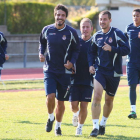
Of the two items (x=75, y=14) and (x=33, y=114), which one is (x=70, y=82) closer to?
(x=33, y=114)

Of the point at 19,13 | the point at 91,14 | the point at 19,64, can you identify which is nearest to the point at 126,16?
the point at 91,14

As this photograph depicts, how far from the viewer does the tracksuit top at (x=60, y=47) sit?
7.50 m

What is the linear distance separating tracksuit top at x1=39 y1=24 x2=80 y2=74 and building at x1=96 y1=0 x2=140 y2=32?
35.1m

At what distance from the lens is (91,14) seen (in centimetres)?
3984

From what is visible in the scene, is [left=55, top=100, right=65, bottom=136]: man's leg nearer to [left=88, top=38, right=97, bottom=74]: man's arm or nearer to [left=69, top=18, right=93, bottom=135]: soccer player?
[left=69, top=18, right=93, bottom=135]: soccer player

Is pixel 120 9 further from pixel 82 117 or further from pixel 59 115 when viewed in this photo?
pixel 59 115

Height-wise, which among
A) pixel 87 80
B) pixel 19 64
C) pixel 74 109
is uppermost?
pixel 87 80

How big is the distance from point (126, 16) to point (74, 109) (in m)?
35.2

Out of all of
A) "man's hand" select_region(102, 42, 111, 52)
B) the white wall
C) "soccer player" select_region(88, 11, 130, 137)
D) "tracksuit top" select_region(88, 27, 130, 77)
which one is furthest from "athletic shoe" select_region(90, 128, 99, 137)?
the white wall

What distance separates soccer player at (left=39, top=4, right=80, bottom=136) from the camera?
7496 mm

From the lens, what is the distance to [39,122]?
356 inches

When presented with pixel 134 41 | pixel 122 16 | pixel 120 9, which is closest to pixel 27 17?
pixel 122 16

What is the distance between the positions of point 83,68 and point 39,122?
1.79 meters

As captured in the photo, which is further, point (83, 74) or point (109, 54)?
point (83, 74)
